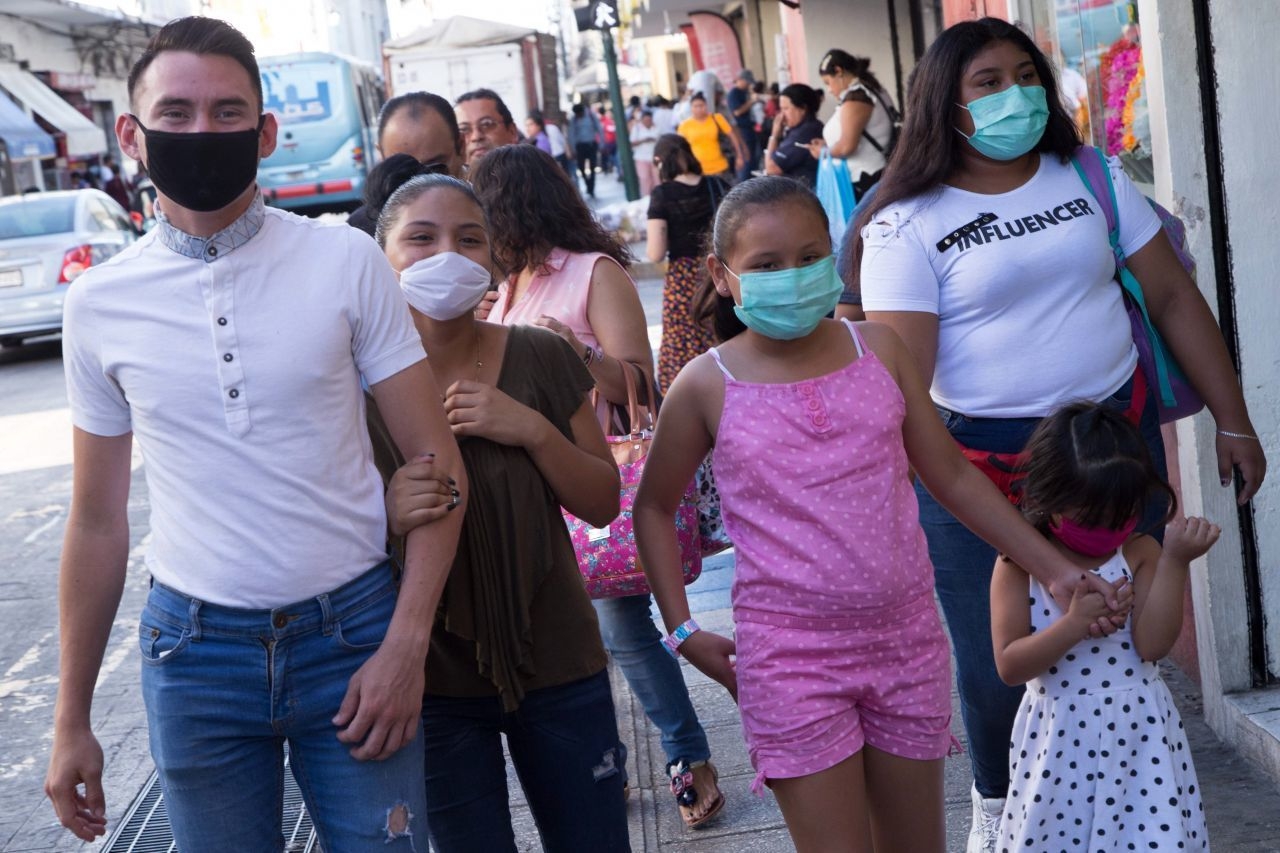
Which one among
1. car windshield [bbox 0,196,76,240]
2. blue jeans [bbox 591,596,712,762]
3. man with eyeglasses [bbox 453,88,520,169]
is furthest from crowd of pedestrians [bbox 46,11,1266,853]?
car windshield [bbox 0,196,76,240]

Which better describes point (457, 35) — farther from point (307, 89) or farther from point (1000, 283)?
point (1000, 283)

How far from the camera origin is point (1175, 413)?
11.7 ft

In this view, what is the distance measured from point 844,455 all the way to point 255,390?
3.49 ft

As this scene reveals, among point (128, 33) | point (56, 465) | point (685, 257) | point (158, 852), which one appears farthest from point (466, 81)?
point (158, 852)

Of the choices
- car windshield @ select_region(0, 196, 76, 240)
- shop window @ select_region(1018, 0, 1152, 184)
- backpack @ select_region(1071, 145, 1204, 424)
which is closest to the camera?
backpack @ select_region(1071, 145, 1204, 424)

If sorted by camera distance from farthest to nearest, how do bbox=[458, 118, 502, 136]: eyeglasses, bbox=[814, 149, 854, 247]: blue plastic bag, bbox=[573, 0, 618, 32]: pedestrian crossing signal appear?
bbox=[573, 0, 618, 32]: pedestrian crossing signal → bbox=[814, 149, 854, 247]: blue plastic bag → bbox=[458, 118, 502, 136]: eyeglasses

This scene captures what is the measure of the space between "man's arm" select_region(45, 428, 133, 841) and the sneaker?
202 cm

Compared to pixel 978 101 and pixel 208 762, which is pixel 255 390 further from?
pixel 978 101

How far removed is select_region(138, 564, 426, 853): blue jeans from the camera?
242cm

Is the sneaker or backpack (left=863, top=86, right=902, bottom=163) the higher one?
backpack (left=863, top=86, right=902, bottom=163)

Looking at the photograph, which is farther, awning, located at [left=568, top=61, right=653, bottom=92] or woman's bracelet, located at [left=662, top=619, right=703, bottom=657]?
awning, located at [left=568, top=61, right=653, bottom=92]

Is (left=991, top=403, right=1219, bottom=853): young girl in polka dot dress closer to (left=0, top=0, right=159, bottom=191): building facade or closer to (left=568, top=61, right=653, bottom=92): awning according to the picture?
(left=0, top=0, right=159, bottom=191): building facade

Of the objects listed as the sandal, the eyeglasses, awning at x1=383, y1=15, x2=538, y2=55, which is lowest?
the sandal

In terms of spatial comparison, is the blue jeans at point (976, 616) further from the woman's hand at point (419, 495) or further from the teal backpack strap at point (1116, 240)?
the woman's hand at point (419, 495)
